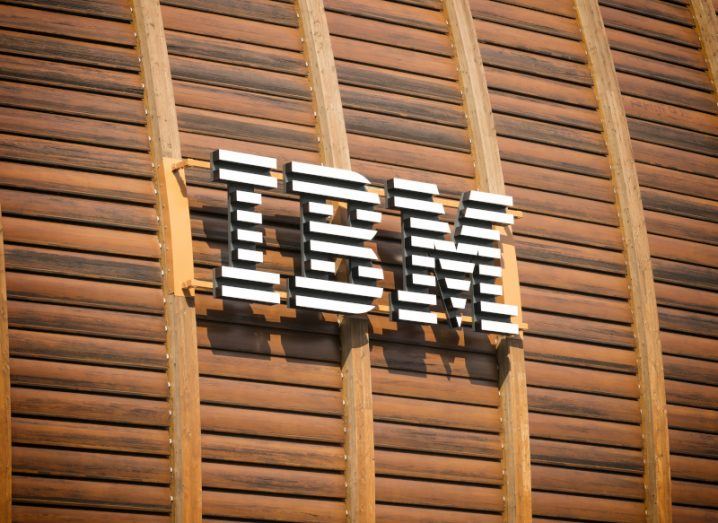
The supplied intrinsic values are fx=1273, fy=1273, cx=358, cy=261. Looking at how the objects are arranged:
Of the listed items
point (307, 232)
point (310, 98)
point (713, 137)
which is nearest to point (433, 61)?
point (310, 98)

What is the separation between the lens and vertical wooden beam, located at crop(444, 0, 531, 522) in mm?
22641

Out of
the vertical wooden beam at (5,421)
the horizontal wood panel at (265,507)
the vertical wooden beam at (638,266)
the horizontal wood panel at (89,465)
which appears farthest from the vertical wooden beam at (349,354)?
the vertical wooden beam at (638,266)

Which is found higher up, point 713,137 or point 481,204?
point 713,137

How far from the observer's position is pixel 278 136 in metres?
22.4

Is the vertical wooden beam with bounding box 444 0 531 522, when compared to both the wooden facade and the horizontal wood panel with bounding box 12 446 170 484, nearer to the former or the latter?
the wooden facade

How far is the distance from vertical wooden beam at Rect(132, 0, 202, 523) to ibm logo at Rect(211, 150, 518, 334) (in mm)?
652

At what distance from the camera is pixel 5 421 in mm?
19094

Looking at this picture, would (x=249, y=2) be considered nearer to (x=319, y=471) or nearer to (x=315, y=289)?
(x=315, y=289)

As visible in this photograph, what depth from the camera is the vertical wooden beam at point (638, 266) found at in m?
24.1

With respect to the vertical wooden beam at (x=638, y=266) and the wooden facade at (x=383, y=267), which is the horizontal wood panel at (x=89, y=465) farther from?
the vertical wooden beam at (x=638, y=266)

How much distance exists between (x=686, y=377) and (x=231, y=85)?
1049 cm

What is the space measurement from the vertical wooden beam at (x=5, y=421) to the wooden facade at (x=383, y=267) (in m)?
0.04

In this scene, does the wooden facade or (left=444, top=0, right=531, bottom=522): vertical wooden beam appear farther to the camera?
(left=444, top=0, right=531, bottom=522): vertical wooden beam

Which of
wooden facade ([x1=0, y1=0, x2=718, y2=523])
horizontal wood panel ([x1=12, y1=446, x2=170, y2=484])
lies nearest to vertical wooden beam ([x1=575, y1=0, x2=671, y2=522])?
wooden facade ([x1=0, y1=0, x2=718, y2=523])
